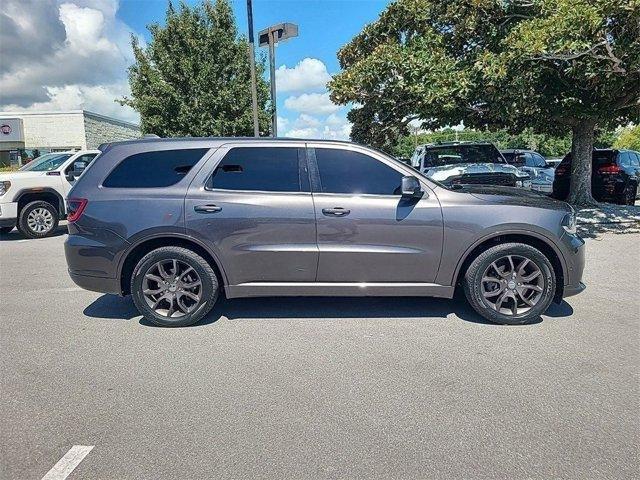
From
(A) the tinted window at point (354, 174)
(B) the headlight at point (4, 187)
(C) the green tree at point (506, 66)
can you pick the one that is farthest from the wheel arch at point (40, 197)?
(A) the tinted window at point (354, 174)

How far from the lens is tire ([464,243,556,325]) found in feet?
13.9

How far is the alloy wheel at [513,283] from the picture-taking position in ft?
14.0

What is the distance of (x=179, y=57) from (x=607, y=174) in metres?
15.4

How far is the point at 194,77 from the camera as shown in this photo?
17.3 metres

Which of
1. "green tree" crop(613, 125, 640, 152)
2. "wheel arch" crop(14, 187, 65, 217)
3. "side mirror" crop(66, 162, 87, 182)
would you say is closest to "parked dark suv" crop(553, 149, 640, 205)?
"side mirror" crop(66, 162, 87, 182)

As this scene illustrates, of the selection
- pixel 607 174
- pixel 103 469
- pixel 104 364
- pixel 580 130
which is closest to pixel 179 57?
pixel 580 130

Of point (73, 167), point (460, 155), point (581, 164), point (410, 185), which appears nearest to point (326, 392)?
point (410, 185)

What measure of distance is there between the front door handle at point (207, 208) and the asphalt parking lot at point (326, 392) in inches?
44.9

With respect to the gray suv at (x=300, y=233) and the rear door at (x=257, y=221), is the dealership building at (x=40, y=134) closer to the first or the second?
the gray suv at (x=300, y=233)

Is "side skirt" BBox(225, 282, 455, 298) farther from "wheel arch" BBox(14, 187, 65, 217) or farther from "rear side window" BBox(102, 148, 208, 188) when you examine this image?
"wheel arch" BBox(14, 187, 65, 217)

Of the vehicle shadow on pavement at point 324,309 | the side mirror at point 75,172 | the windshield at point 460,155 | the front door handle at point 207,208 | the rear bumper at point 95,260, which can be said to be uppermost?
the windshield at point 460,155

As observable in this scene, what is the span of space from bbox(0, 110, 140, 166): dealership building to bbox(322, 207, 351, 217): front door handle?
101 feet

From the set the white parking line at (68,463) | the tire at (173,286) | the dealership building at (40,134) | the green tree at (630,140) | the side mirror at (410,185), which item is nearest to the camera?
the white parking line at (68,463)

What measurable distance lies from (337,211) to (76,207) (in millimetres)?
2564
